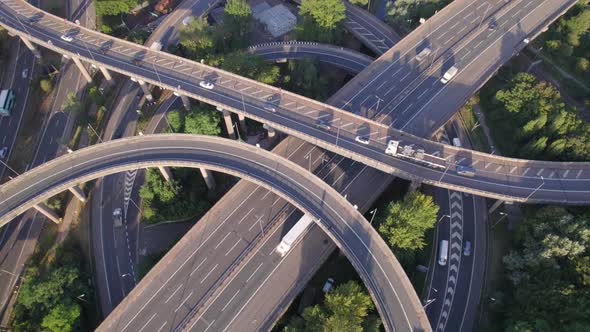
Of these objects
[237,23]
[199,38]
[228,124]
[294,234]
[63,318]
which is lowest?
[63,318]

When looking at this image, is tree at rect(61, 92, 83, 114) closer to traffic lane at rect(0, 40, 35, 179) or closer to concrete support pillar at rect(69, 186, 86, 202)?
traffic lane at rect(0, 40, 35, 179)

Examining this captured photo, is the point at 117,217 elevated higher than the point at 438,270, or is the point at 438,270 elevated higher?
the point at 117,217

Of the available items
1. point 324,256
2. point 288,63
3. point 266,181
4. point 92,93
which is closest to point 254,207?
point 266,181

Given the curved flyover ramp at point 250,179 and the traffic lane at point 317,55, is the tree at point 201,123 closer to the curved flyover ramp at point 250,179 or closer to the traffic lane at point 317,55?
the curved flyover ramp at point 250,179

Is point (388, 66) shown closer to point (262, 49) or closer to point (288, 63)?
point (288, 63)

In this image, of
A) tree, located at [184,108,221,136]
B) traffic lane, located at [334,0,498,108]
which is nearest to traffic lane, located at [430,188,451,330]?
traffic lane, located at [334,0,498,108]

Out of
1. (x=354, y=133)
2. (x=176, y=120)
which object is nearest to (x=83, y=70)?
(x=176, y=120)

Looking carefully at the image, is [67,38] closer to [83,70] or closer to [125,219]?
[83,70]
